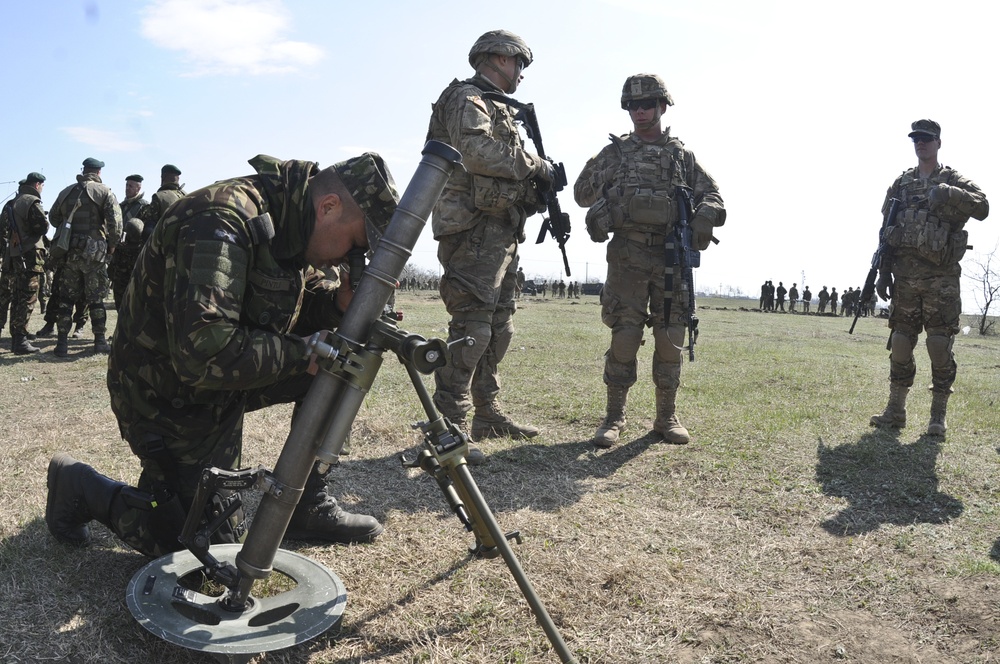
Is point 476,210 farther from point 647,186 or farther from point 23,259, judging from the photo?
point 23,259

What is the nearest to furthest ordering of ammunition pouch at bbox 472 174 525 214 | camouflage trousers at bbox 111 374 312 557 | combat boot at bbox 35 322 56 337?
camouflage trousers at bbox 111 374 312 557 → ammunition pouch at bbox 472 174 525 214 → combat boot at bbox 35 322 56 337

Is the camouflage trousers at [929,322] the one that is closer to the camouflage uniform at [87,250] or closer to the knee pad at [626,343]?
the knee pad at [626,343]

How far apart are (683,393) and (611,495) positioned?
3979mm

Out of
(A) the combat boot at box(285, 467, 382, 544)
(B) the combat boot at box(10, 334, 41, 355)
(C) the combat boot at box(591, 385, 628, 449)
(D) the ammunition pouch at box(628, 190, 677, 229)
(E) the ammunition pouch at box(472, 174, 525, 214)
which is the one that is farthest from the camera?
(B) the combat boot at box(10, 334, 41, 355)

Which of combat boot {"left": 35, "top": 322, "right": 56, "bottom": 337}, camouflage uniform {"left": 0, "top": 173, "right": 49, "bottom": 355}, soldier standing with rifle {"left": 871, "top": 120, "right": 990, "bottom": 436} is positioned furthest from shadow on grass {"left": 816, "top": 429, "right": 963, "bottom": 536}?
combat boot {"left": 35, "top": 322, "right": 56, "bottom": 337}

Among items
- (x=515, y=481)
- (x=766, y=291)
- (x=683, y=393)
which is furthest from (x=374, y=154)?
(x=766, y=291)

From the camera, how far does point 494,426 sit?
5.87 metres

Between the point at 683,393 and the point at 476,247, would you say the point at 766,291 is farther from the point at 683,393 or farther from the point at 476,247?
the point at 476,247

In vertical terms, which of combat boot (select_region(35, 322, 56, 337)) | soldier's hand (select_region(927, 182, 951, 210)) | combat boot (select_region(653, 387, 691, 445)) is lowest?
combat boot (select_region(35, 322, 56, 337))

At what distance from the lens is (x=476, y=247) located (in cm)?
532

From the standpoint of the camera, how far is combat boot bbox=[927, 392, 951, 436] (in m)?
6.49

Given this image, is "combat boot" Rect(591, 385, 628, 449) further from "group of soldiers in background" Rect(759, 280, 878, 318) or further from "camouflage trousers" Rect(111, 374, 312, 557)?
"group of soldiers in background" Rect(759, 280, 878, 318)

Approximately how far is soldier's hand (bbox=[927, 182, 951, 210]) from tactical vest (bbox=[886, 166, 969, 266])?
0.09 metres

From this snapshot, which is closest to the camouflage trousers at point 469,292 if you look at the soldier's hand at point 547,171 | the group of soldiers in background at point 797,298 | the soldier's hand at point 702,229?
the soldier's hand at point 547,171
